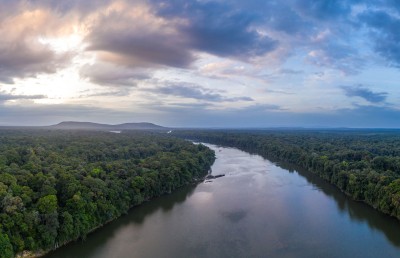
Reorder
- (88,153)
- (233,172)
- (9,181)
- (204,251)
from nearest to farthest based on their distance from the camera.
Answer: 1. (204,251)
2. (9,181)
3. (88,153)
4. (233,172)

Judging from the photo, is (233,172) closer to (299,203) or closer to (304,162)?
(304,162)

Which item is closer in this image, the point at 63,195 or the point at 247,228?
the point at 63,195

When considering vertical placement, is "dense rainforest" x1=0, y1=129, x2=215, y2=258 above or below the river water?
above

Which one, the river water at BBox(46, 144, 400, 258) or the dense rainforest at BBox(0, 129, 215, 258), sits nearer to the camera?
the dense rainforest at BBox(0, 129, 215, 258)

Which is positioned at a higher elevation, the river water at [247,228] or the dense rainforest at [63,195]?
the dense rainforest at [63,195]

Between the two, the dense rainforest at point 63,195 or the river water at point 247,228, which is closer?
the dense rainforest at point 63,195

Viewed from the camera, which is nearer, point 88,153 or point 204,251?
point 204,251

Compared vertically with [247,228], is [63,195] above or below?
above

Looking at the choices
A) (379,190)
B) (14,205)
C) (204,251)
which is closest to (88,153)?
(14,205)
